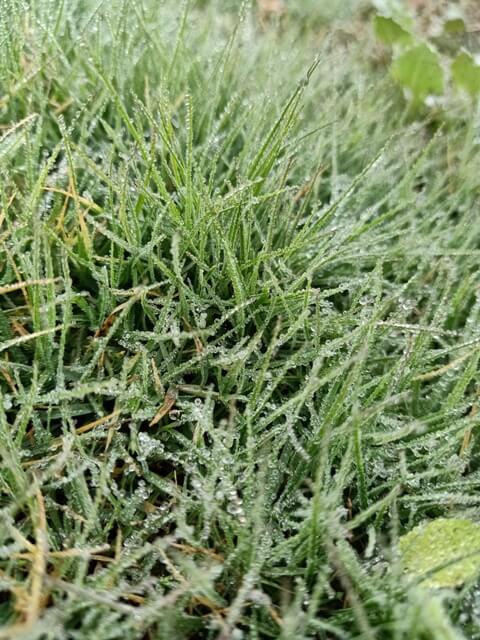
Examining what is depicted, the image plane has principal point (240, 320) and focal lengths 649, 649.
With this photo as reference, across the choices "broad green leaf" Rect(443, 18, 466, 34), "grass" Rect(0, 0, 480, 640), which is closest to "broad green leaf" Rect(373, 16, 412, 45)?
"broad green leaf" Rect(443, 18, 466, 34)

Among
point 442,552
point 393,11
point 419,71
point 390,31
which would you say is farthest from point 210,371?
point 393,11

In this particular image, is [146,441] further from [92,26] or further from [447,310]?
[92,26]

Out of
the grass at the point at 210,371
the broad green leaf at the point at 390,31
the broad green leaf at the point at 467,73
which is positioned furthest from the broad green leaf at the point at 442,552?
the broad green leaf at the point at 390,31

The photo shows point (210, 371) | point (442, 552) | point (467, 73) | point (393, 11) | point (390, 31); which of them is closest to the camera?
point (442, 552)

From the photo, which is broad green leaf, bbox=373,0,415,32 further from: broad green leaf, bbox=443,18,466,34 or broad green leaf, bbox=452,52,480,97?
broad green leaf, bbox=452,52,480,97

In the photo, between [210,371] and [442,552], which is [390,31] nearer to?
[210,371]

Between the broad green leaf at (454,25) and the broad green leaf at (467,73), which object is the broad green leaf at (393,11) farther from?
the broad green leaf at (467,73)
